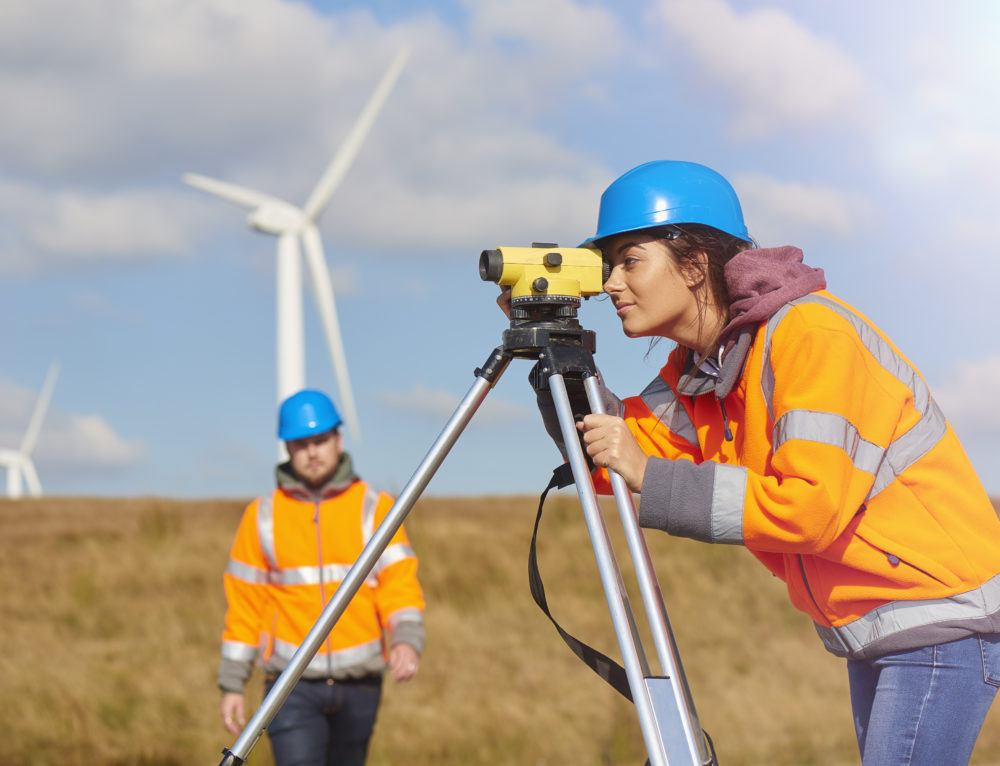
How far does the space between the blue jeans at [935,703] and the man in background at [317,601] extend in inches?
93.3

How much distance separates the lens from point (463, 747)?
8664 mm

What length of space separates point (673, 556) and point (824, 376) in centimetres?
1120

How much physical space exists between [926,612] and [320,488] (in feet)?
9.62

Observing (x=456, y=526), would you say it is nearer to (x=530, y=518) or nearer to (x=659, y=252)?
(x=530, y=518)

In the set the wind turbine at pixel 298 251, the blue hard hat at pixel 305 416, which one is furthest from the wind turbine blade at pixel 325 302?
the blue hard hat at pixel 305 416

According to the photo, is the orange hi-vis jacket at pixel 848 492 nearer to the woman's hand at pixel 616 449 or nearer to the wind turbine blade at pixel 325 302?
the woman's hand at pixel 616 449

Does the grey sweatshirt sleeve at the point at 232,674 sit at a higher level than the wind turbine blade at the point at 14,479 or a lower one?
lower

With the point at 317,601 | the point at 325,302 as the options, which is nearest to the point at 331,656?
the point at 317,601

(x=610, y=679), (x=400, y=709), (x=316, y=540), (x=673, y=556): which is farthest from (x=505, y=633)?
(x=610, y=679)

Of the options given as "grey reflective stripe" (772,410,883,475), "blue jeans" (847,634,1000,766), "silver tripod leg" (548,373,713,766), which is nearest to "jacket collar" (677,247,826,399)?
"grey reflective stripe" (772,410,883,475)

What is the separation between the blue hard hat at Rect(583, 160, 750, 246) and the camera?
95.5 inches

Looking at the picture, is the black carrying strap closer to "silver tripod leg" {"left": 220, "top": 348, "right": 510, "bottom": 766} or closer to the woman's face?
"silver tripod leg" {"left": 220, "top": 348, "right": 510, "bottom": 766}

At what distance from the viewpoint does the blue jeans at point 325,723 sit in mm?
4145

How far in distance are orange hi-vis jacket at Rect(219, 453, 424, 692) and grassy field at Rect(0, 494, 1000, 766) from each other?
431cm
